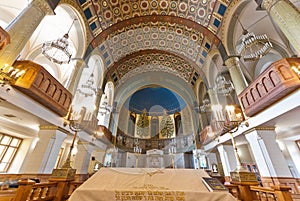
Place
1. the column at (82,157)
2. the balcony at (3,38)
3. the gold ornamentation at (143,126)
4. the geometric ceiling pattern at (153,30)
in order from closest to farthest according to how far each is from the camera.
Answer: the balcony at (3,38)
the column at (82,157)
the geometric ceiling pattern at (153,30)
the gold ornamentation at (143,126)

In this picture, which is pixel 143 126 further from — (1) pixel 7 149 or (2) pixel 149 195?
(1) pixel 7 149

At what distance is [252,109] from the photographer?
4.43m

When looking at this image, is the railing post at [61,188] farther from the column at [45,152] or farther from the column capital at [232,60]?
the column capital at [232,60]

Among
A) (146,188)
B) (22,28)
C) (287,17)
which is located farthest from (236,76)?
(22,28)

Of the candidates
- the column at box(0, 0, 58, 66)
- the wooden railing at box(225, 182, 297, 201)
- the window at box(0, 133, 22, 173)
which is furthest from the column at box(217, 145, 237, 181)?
the window at box(0, 133, 22, 173)

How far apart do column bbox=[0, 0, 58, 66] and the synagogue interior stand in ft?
0.09

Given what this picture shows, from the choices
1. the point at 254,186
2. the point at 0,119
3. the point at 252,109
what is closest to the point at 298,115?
the point at 252,109

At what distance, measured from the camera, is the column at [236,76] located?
18.0 feet

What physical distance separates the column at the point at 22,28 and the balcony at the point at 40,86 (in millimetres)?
359

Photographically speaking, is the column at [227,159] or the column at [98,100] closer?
the column at [227,159]

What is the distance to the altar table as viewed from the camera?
157cm

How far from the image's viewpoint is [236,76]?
5.73 meters

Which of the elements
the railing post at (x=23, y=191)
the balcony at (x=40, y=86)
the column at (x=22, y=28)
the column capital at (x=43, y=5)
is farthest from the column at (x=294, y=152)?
the column capital at (x=43, y=5)

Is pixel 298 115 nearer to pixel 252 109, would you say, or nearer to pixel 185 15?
pixel 252 109
